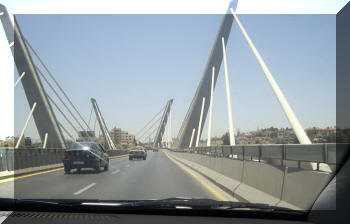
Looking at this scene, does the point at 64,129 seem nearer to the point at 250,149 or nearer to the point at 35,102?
the point at 35,102

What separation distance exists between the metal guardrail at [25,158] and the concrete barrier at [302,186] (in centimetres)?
1362

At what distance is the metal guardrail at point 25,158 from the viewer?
16.9 meters

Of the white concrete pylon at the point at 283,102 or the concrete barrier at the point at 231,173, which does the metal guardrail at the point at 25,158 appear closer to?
the concrete barrier at the point at 231,173

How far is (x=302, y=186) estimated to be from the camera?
237 inches

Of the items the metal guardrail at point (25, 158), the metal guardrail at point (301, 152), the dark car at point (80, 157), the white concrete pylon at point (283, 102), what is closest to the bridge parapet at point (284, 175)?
the metal guardrail at point (301, 152)

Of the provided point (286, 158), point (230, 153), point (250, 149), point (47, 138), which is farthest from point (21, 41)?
point (286, 158)

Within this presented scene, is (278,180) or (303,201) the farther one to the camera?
(278,180)

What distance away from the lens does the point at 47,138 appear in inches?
1405

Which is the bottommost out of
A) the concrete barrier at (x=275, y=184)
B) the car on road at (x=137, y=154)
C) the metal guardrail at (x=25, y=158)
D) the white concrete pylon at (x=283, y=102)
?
the car on road at (x=137, y=154)

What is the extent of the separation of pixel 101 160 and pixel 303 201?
1421cm

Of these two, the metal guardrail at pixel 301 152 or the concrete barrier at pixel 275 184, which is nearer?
the concrete barrier at pixel 275 184

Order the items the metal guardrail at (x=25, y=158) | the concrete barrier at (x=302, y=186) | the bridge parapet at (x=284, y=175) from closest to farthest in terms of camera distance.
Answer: the concrete barrier at (x=302, y=186) → the bridge parapet at (x=284, y=175) → the metal guardrail at (x=25, y=158)

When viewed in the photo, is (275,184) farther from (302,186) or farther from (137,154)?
(137,154)

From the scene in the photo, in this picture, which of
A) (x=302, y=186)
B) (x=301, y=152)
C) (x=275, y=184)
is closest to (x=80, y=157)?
(x=301, y=152)
